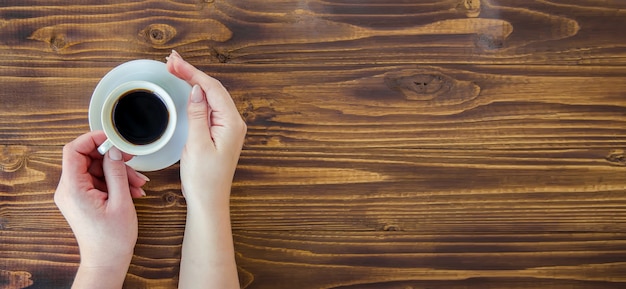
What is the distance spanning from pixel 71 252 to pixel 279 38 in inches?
22.7

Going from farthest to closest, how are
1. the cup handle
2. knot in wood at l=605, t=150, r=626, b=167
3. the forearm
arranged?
1. knot in wood at l=605, t=150, r=626, b=167
2. the forearm
3. the cup handle

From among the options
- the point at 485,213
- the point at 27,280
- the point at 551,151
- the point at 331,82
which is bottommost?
the point at 27,280

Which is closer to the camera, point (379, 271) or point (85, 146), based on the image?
point (85, 146)

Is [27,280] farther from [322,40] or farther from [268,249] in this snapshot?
[322,40]

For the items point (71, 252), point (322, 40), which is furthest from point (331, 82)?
point (71, 252)

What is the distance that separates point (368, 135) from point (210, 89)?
0.32 metres

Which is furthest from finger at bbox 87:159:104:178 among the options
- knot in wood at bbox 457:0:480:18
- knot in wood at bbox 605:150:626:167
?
knot in wood at bbox 605:150:626:167

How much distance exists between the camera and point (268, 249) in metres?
1.00

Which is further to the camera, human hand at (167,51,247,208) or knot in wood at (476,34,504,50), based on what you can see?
knot in wood at (476,34,504,50)

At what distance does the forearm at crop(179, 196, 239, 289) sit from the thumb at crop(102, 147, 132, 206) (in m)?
A: 0.12

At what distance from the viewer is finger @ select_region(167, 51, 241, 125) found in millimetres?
840

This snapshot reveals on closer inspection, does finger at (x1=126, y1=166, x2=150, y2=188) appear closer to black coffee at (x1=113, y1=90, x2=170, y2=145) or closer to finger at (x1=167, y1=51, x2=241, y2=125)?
black coffee at (x1=113, y1=90, x2=170, y2=145)

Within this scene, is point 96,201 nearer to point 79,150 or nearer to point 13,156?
point 79,150

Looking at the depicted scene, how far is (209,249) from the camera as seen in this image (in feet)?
2.99
